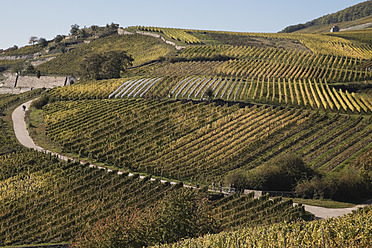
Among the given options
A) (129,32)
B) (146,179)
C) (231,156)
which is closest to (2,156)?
(146,179)

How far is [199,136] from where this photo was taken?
66.9 meters

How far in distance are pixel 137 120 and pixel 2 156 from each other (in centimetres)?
2144

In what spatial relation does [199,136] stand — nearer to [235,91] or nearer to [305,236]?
[235,91]

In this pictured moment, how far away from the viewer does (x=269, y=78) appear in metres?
95.2

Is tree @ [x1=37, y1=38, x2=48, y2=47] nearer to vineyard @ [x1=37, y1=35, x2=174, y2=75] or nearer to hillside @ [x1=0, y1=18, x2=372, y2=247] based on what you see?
vineyard @ [x1=37, y1=35, x2=174, y2=75]

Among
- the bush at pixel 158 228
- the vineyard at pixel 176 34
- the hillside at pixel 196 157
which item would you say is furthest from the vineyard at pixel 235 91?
the vineyard at pixel 176 34

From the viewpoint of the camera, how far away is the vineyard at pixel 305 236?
88.6 ft

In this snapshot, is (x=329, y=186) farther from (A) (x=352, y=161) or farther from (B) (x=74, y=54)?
(B) (x=74, y=54)

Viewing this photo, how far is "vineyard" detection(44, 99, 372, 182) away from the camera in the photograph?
59.0 metres

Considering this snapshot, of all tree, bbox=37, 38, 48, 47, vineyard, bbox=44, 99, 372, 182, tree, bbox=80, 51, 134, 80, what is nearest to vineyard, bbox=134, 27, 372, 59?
tree, bbox=80, 51, 134, 80

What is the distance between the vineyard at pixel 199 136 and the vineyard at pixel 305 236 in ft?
82.0

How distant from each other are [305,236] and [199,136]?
130ft

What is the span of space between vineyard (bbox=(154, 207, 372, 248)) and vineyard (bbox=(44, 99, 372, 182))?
2498 centimetres

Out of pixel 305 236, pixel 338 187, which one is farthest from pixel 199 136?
pixel 305 236
